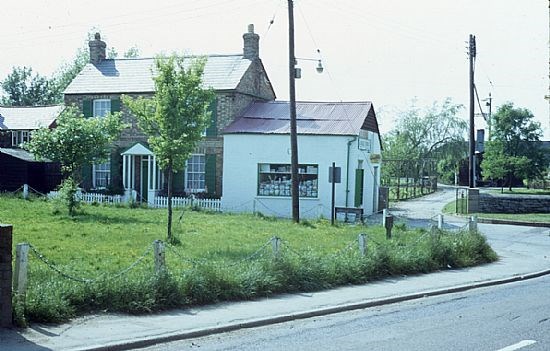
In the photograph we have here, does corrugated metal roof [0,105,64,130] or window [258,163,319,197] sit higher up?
corrugated metal roof [0,105,64,130]

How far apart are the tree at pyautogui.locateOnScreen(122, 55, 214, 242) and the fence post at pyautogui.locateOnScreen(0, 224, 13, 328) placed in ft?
33.3

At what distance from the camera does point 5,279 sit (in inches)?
387

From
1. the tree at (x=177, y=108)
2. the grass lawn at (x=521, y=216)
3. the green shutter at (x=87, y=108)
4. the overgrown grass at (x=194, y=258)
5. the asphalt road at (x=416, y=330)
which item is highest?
the green shutter at (x=87, y=108)

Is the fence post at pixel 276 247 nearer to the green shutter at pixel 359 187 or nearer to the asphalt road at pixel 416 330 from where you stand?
the asphalt road at pixel 416 330

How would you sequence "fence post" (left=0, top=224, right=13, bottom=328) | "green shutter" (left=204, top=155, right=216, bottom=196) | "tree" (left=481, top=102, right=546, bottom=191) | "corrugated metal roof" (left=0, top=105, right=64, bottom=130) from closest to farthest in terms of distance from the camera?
"fence post" (left=0, top=224, right=13, bottom=328), "green shutter" (left=204, top=155, right=216, bottom=196), "corrugated metal roof" (left=0, top=105, right=64, bottom=130), "tree" (left=481, top=102, right=546, bottom=191)

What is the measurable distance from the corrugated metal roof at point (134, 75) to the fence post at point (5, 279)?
87.0 feet

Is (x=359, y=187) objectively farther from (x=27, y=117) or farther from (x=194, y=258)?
(x=27, y=117)

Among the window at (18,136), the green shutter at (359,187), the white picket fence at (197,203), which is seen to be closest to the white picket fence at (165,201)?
the white picket fence at (197,203)

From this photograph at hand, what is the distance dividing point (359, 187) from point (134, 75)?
1335 centimetres

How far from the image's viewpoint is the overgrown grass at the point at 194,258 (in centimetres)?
1143

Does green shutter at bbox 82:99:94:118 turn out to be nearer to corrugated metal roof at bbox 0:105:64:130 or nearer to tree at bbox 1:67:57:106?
corrugated metal roof at bbox 0:105:64:130

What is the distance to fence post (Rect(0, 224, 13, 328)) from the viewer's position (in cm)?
976

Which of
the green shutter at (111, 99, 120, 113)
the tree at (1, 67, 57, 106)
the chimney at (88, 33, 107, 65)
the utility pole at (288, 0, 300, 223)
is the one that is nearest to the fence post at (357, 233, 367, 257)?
the utility pole at (288, 0, 300, 223)

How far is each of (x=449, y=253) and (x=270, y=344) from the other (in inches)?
414
